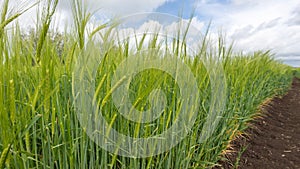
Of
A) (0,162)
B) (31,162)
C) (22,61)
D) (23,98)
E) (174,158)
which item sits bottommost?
(174,158)

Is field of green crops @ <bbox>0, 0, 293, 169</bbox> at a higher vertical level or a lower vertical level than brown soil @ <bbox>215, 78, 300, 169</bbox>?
higher

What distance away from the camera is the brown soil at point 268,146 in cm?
209

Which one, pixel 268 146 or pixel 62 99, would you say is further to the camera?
pixel 268 146

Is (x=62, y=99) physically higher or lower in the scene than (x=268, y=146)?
higher

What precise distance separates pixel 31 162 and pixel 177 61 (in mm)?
739

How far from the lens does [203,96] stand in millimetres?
1560

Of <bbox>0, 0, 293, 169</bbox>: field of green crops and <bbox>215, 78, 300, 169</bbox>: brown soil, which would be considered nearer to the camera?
<bbox>0, 0, 293, 169</bbox>: field of green crops

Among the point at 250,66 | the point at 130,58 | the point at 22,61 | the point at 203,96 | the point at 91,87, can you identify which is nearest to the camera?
the point at 91,87

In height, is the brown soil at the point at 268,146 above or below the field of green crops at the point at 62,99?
below

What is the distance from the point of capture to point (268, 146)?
8.57ft

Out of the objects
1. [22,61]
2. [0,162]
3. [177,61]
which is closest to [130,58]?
[177,61]

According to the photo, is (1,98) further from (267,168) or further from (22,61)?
(267,168)

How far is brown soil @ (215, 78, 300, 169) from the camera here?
2.09 m

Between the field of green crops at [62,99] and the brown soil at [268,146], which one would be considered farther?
the brown soil at [268,146]
